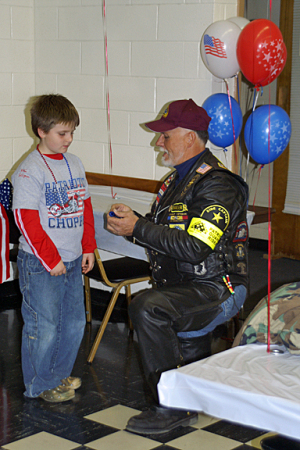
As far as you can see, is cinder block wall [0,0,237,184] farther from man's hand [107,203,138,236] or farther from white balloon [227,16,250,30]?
man's hand [107,203,138,236]

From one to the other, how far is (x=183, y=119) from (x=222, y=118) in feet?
2.71

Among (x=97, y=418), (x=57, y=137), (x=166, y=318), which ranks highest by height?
(x=57, y=137)

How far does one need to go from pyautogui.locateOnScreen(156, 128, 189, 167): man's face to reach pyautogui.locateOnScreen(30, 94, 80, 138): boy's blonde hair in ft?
1.33

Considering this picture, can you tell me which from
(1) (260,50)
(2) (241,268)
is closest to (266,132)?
(1) (260,50)

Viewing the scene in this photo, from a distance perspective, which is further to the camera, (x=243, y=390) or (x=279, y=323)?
(x=279, y=323)

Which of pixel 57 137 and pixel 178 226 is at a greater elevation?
pixel 57 137

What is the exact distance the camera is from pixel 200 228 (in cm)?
209

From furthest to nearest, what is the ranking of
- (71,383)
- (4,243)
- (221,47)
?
(4,243) → (221,47) → (71,383)

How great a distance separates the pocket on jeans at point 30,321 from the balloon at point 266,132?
1.45m

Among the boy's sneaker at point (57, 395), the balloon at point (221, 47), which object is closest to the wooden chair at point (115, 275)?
the boy's sneaker at point (57, 395)

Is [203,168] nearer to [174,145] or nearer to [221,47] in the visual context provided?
[174,145]

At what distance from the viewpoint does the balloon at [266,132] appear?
117 inches

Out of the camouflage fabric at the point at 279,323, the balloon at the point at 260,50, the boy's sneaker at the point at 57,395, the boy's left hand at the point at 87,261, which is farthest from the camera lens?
the balloon at the point at 260,50

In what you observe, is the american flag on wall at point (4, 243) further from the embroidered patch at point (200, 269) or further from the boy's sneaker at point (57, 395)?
the embroidered patch at point (200, 269)
